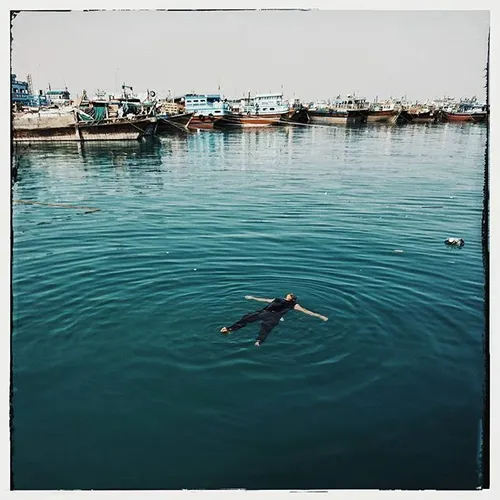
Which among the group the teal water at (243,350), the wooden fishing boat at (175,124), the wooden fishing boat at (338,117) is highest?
the wooden fishing boat at (338,117)

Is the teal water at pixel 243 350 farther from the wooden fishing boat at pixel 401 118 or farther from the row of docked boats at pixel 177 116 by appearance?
the wooden fishing boat at pixel 401 118

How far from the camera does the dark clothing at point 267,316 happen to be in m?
9.53

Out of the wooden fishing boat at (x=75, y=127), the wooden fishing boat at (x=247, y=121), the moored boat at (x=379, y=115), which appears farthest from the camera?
the moored boat at (x=379, y=115)

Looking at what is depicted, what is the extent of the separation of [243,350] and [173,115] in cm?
5312

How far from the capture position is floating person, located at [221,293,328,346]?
9477 mm

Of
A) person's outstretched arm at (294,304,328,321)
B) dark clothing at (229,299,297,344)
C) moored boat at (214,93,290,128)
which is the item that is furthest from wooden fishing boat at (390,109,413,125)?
dark clothing at (229,299,297,344)

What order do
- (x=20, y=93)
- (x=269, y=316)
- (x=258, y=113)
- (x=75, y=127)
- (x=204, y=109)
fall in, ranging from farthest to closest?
(x=258, y=113) < (x=204, y=109) < (x=75, y=127) < (x=20, y=93) < (x=269, y=316)

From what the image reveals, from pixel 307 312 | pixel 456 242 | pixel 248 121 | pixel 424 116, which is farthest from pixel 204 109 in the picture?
pixel 307 312

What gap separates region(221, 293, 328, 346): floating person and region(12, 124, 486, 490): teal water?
7.2 inches

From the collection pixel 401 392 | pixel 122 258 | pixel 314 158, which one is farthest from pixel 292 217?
pixel 314 158

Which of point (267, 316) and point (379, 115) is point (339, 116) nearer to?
point (379, 115)

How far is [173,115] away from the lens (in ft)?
190

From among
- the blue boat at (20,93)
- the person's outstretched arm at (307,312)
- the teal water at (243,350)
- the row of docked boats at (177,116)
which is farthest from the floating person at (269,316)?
the row of docked boats at (177,116)

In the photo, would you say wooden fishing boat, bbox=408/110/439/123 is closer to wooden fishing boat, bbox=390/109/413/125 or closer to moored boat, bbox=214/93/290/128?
wooden fishing boat, bbox=390/109/413/125
